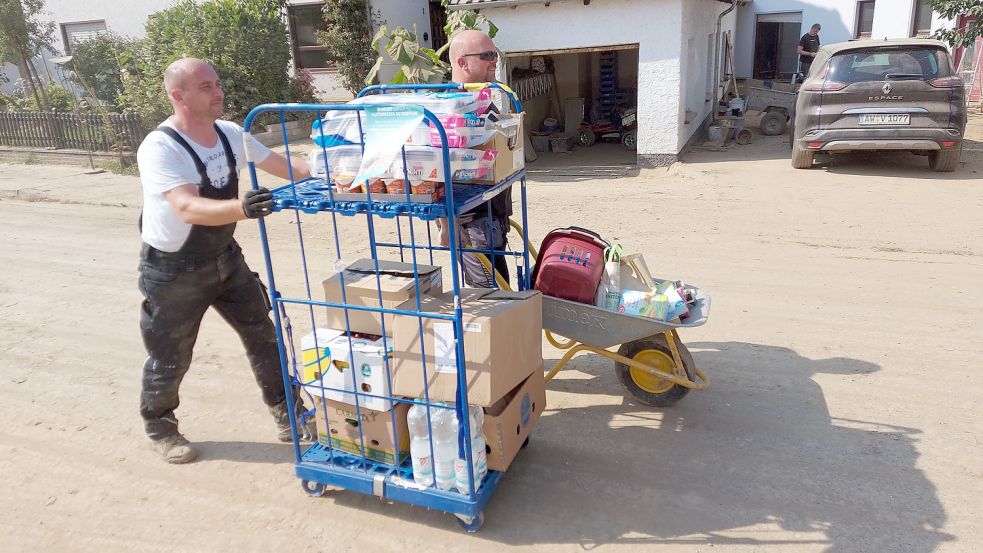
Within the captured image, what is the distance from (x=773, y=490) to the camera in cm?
341

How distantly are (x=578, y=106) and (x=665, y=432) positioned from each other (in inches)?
504

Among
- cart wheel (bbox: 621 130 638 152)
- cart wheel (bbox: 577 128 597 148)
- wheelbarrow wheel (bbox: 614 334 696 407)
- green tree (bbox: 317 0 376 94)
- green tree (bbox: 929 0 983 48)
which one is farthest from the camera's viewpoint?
cart wheel (bbox: 577 128 597 148)

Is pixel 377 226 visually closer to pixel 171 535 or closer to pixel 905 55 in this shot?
pixel 171 535

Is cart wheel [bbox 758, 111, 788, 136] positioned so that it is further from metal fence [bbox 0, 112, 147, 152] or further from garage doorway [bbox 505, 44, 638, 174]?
metal fence [bbox 0, 112, 147, 152]

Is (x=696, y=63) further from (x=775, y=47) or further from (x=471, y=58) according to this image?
(x=775, y=47)

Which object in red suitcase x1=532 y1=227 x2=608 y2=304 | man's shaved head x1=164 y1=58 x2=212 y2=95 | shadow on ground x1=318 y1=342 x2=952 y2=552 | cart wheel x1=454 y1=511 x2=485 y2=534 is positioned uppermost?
man's shaved head x1=164 y1=58 x2=212 y2=95

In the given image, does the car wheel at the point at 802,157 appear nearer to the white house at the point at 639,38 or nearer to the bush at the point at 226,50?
the white house at the point at 639,38

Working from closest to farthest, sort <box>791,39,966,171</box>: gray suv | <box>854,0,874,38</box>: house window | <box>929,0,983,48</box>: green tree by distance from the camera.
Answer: <box>791,39,966,171</box>: gray suv → <box>929,0,983,48</box>: green tree → <box>854,0,874,38</box>: house window

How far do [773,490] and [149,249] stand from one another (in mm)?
3432

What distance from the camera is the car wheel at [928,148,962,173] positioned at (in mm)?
9484

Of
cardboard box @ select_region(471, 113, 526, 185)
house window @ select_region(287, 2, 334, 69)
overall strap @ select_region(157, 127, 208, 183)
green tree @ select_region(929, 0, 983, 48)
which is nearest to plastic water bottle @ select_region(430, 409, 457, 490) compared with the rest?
cardboard box @ select_region(471, 113, 526, 185)

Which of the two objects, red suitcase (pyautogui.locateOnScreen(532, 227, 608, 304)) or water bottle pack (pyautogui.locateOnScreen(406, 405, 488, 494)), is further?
red suitcase (pyautogui.locateOnScreen(532, 227, 608, 304))

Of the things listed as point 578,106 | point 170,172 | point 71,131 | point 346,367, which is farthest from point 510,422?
point 71,131

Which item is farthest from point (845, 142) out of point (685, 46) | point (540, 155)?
point (540, 155)
